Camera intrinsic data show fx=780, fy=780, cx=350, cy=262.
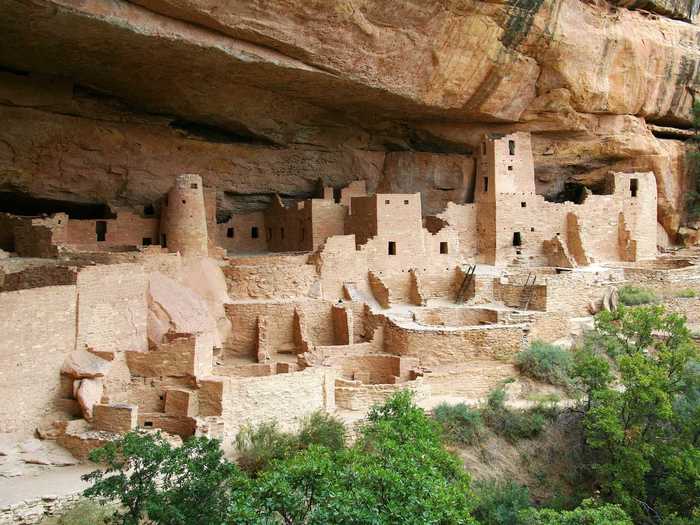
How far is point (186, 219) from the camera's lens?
660 inches

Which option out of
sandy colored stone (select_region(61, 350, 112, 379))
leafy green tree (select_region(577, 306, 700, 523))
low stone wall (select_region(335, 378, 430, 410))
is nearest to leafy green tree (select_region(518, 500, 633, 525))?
leafy green tree (select_region(577, 306, 700, 523))

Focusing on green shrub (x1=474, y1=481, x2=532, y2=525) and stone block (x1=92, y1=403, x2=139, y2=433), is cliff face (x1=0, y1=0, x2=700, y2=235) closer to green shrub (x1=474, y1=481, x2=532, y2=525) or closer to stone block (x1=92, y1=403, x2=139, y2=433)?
stone block (x1=92, y1=403, x2=139, y2=433)

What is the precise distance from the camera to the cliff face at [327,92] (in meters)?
14.7

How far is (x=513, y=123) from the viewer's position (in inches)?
839

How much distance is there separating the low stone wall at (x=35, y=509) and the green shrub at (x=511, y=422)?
23.4 ft

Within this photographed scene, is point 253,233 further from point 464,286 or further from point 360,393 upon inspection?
point 360,393

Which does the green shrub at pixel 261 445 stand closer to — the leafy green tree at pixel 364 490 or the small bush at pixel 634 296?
the leafy green tree at pixel 364 490

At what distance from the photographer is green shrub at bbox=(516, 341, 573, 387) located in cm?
1471

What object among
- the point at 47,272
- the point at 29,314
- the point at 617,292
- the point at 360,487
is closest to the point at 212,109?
the point at 47,272

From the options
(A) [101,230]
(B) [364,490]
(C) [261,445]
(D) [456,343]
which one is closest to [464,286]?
(D) [456,343]

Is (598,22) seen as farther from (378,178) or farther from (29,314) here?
(29,314)

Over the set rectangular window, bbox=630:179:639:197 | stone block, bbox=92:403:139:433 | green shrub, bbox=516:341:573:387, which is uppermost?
rectangular window, bbox=630:179:639:197

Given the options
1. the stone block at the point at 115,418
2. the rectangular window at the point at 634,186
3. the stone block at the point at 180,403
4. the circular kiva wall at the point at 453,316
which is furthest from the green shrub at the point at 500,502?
the rectangular window at the point at 634,186

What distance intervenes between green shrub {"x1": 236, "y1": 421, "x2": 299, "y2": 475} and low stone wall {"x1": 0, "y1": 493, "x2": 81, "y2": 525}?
2397 mm
